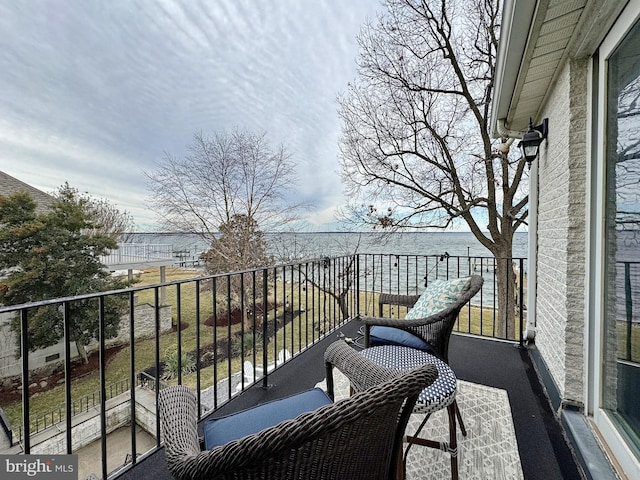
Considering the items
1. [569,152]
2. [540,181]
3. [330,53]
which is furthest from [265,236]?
[569,152]

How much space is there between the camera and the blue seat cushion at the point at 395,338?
212 centimetres

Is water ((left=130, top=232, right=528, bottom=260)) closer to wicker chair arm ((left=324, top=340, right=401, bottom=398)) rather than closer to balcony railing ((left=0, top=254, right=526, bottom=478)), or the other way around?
balcony railing ((left=0, top=254, right=526, bottom=478))

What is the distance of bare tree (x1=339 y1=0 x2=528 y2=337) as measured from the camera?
5.87 meters

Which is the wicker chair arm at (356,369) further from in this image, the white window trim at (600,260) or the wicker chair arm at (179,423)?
the white window trim at (600,260)

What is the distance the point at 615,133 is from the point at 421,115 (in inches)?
227

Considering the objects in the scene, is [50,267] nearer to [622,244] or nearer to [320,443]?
[320,443]

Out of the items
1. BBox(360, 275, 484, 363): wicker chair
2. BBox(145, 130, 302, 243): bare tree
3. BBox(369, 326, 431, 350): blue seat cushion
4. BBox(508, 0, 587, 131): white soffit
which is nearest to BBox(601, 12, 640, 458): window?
BBox(508, 0, 587, 131): white soffit

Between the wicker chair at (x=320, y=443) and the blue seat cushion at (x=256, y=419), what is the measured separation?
0.18 meters

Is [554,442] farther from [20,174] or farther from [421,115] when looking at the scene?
[20,174]

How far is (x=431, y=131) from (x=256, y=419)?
6930mm

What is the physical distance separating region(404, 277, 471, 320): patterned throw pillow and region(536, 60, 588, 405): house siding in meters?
0.62

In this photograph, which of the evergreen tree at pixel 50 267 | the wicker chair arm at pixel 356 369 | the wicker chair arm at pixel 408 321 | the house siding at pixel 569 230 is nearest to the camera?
the wicker chair arm at pixel 356 369

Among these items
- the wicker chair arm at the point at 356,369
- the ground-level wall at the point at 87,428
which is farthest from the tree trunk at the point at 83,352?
the wicker chair arm at the point at 356,369

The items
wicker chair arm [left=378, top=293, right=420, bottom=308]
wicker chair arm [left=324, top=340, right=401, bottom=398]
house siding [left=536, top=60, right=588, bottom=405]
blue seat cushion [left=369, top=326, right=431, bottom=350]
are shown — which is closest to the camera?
wicker chair arm [left=324, top=340, right=401, bottom=398]
